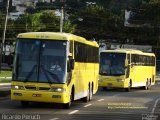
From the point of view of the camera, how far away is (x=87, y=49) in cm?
2545

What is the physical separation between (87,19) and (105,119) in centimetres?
8243

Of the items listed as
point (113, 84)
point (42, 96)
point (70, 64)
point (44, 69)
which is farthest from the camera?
point (113, 84)

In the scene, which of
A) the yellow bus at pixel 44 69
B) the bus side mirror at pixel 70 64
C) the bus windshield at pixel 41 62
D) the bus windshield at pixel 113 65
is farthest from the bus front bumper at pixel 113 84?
the bus windshield at pixel 41 62

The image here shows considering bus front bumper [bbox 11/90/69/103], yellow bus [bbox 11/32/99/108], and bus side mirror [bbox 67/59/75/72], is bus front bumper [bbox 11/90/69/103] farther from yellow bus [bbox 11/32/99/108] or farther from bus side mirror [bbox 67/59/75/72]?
bus side mirror [bbox 67/59/75/72]

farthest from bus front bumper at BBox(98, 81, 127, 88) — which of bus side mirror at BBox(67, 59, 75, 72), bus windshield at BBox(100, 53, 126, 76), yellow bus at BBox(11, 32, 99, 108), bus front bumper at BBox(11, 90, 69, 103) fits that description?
bus front bumper at BBox(11, 90, 69, 103)

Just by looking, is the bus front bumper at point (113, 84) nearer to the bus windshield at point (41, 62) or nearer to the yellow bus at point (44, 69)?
the yellow bus at point (44, 69)

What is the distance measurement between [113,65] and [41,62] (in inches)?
683

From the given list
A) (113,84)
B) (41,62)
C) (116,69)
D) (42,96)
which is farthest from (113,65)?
A: (42,96)

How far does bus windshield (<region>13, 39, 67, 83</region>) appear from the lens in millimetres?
20672

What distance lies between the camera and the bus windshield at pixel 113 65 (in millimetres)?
37781

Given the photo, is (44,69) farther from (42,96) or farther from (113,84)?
(113,84)

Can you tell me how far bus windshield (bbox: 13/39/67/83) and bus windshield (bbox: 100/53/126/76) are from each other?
16961 millimetres

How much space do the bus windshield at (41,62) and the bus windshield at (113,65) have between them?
17.0 metres

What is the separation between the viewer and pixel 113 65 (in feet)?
124
